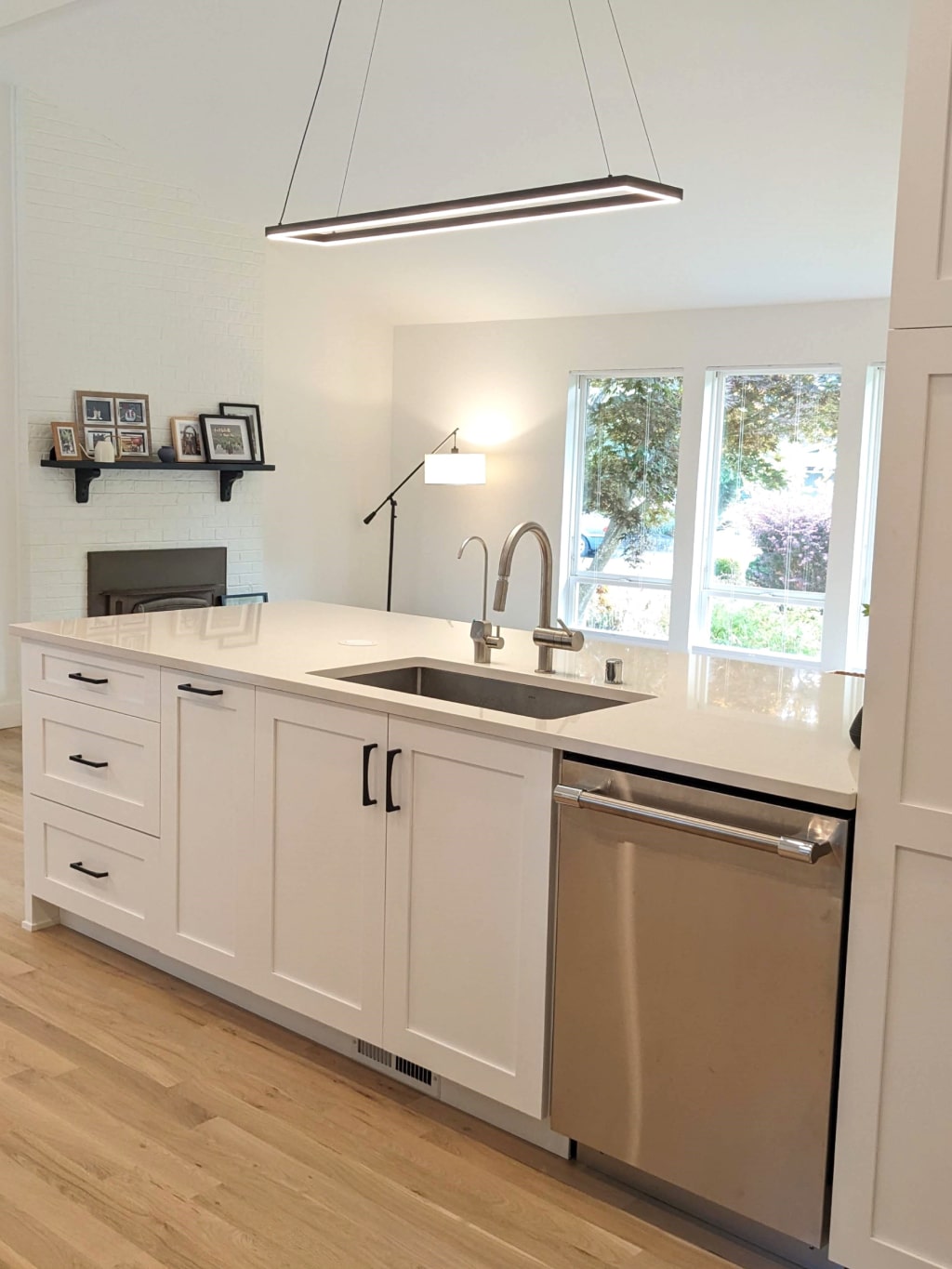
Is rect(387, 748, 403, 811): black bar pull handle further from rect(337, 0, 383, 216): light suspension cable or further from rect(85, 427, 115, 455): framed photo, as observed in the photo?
rect(85, 427, 115, 455): framed photo

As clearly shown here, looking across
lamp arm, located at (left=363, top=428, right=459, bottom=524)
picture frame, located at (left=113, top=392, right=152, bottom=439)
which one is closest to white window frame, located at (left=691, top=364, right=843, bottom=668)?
lamp arm, located at (left=363, top=428, right=459, bottom=524)

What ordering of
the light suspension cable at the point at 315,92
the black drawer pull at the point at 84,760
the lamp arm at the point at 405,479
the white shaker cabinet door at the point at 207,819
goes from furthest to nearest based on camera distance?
the lamp arm at the point at 405,479 → the light suspension cable at the point at 315,92 → the black drawer pull at the point at 84,760 → the white shaker cabinet door at the point at 207,819

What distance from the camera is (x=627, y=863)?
86.1 inches

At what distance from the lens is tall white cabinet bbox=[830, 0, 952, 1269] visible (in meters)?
1.81

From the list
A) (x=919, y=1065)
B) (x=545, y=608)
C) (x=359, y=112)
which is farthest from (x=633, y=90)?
(x=919, y=1065)

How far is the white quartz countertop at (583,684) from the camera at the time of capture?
2121 mm

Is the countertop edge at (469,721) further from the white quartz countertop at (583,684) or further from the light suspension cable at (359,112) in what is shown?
the light suspension cable at (359,112)

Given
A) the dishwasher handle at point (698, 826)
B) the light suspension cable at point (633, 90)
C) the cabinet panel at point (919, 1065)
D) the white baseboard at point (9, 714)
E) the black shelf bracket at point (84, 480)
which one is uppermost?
the light suspension cable at point (633, 90)

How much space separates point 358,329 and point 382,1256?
711cm

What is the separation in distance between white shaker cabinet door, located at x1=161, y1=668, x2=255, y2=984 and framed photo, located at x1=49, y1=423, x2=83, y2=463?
379 centimetres

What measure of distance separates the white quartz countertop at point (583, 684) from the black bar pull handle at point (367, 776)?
10cm

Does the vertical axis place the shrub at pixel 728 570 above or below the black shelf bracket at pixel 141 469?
below

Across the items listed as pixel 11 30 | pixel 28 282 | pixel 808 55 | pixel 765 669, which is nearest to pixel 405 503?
pixel 28 282

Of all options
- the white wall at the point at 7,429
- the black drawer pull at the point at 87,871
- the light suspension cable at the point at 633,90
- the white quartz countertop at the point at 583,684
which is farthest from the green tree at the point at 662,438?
the black drawer pull at the point at 87,871
